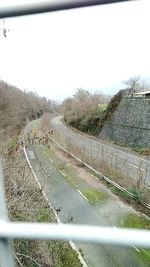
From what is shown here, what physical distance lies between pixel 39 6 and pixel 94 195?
15945 mm

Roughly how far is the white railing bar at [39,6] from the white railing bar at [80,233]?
Result: 0.35 metres

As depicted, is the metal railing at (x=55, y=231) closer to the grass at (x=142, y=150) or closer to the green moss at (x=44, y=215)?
the green moss at (x=44, y=215)

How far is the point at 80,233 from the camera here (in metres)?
0.67

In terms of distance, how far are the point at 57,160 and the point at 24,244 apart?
7.25 m

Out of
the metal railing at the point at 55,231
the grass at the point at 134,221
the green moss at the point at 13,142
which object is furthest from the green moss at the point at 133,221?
the metal railing at the point at 55,231

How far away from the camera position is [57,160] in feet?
43.4

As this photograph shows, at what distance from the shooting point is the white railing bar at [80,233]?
0.60 metres

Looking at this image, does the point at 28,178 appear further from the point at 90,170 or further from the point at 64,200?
the point at 90,170

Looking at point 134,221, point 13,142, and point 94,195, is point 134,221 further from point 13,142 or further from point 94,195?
point 13,142

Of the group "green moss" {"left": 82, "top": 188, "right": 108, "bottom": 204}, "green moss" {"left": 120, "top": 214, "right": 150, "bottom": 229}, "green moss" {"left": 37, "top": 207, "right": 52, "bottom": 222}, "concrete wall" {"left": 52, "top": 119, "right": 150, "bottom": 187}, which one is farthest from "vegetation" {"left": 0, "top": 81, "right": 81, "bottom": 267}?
"concrete wall" {"left": 52, "top": 119, "right": 150, "bottom": 187}

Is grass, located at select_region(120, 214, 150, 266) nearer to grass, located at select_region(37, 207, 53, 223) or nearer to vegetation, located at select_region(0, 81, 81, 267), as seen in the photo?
vegetation, located at select_region(0, 81, 81, 267)

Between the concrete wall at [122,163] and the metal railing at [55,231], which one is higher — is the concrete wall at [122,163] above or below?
below

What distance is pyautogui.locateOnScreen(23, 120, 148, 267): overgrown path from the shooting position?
33.6 ft

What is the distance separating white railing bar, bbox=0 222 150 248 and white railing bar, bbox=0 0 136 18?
35 cm
